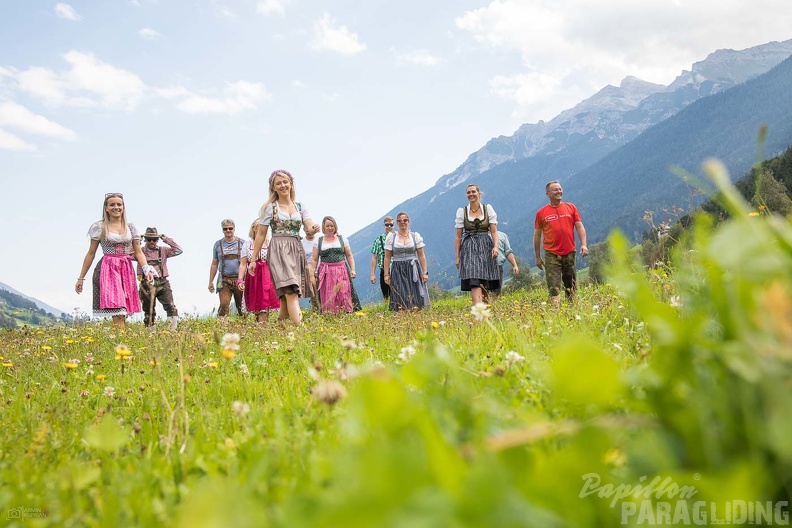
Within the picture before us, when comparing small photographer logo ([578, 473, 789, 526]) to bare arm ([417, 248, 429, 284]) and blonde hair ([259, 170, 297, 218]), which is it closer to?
blonde hair ([259, 170, 297, 218])

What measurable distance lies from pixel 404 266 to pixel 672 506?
39.2 ft

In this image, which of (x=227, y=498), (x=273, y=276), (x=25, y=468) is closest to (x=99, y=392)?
(x=25, y=468)

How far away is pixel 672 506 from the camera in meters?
0.73

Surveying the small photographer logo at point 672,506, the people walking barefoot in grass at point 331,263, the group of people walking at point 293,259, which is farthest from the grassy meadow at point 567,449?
the people walking barefoot in grass at point 331,263

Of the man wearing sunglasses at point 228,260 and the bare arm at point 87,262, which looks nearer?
the bare arm at point 87,262

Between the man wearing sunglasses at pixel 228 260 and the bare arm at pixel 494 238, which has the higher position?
the man wearing sunglasses at pixel 228 260

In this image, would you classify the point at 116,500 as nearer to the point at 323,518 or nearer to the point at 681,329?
the point at 323,518

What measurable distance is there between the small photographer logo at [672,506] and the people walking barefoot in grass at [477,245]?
977cm

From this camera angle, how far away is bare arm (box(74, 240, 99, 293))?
27.8 feet

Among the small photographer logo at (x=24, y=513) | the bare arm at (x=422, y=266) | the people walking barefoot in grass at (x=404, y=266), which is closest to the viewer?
the small photographer logo at (x=24, y=513)

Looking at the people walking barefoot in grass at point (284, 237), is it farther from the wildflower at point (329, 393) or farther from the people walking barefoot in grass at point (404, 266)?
the wildflower at point (329, 393)

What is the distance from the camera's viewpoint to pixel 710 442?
0.74 metres

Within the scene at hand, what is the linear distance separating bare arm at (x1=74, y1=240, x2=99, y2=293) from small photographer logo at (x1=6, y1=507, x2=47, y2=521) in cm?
798

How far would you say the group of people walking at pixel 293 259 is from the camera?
27.2 feet
